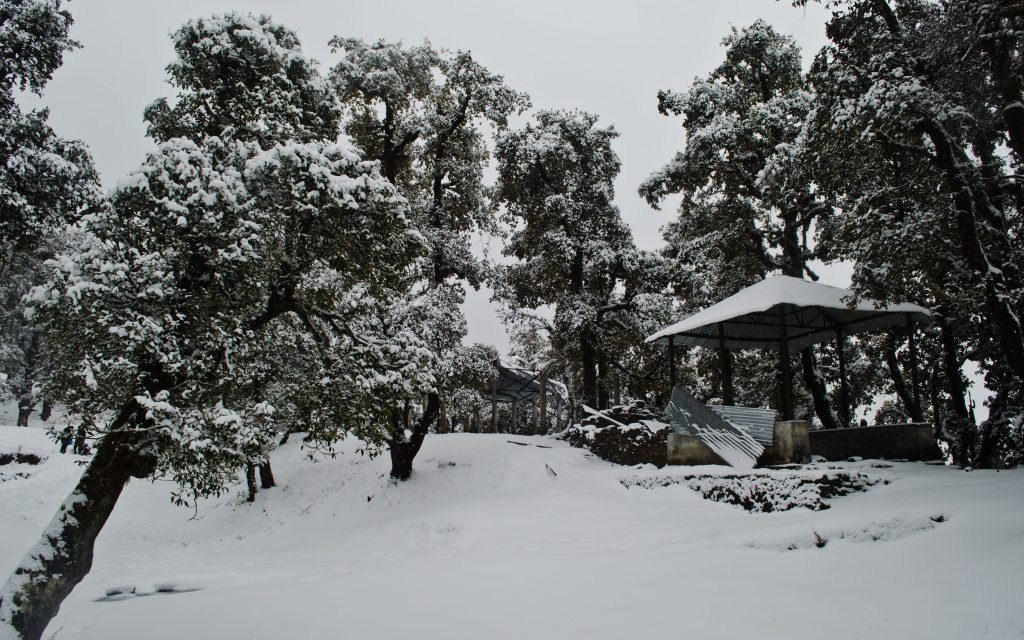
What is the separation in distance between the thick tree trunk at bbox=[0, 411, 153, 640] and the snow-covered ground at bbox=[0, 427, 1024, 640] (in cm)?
68

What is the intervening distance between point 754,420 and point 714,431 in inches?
30.4

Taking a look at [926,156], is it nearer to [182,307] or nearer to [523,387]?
[182,307]

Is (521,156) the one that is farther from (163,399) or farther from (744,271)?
(163,399)

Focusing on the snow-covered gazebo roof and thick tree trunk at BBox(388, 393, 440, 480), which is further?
thick tree trunk at BBox(388, 393, 440, 480)

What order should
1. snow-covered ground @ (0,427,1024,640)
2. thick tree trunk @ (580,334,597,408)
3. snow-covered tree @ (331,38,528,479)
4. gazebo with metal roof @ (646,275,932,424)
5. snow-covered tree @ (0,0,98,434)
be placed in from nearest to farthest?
snow-covered ground @ (0,427,1024,640) → gazebo with metal roof @ (646,275,932,424) → snow-covered tree @ (0,0,98,434) → snow-covered tree @ (331,38,528,479) → thick tree trunk @ (580,334,597,408)

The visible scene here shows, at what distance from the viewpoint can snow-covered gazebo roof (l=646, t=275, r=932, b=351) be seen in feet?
37.0

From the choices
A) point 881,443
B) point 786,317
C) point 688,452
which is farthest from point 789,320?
point 688,452

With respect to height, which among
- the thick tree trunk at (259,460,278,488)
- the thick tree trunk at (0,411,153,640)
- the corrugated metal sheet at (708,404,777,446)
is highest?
the corrugated metal sheet at (708,404,777,446)

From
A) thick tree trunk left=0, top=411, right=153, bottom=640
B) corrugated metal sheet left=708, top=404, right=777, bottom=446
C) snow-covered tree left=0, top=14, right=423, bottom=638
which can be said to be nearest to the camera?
thick tree trunk left=0, top=411, right=153, bottom=640

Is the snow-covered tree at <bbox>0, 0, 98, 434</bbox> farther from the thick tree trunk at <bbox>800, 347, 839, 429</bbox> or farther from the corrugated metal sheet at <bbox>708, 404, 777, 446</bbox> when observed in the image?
the thick tree trunk at <bbox>800, 347, 839, 429</bbox>

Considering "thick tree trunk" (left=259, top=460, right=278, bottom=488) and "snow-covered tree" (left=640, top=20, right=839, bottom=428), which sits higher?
"snow-covered tree" (left=640, top=20, right=839, bottom=428)

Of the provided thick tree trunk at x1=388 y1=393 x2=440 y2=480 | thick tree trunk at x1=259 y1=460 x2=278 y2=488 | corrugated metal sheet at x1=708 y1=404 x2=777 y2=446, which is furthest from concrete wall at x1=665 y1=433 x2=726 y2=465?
thick tree trunk at x1=259 y1=460 x2=278 y2=488

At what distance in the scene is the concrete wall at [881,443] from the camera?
34.0 feet

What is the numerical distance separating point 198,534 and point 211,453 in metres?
12.6
